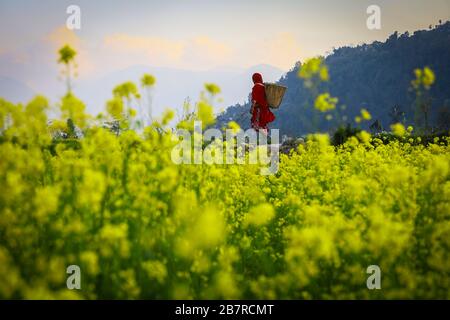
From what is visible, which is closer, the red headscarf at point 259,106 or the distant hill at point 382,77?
the red headscarf at point 259,106

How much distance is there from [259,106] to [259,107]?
4cm

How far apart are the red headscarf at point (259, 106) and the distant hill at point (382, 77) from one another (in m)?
104

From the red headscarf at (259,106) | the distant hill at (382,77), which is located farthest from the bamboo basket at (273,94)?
the distant hill at (382,77)

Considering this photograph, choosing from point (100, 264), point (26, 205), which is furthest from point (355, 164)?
point (26, 205)

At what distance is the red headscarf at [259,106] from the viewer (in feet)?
27.8

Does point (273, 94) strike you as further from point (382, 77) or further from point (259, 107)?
point (382, 77)

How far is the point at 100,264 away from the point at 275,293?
1291 mm

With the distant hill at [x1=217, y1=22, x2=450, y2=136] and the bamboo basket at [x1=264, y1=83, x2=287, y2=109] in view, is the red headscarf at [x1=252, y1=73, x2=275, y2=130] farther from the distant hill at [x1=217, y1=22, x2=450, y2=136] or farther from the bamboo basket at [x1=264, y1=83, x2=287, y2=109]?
the distant hill at [x1=217, y1=22, x2=450, y2=136]

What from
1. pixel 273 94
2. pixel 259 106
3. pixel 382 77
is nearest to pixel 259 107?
pixel 259 106

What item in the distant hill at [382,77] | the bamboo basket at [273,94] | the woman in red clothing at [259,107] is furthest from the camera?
the distant hill at [382,77]

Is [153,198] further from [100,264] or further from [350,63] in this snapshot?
[350,63]

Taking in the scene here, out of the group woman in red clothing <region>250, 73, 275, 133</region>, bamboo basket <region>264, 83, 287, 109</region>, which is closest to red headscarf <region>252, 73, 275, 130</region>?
woman in red clothing <region>250, 73, 275, 133</region>

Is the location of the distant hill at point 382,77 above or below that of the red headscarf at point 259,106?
above

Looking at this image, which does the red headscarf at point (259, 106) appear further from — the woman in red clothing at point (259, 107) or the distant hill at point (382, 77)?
the distant hill at point (382, 77)
